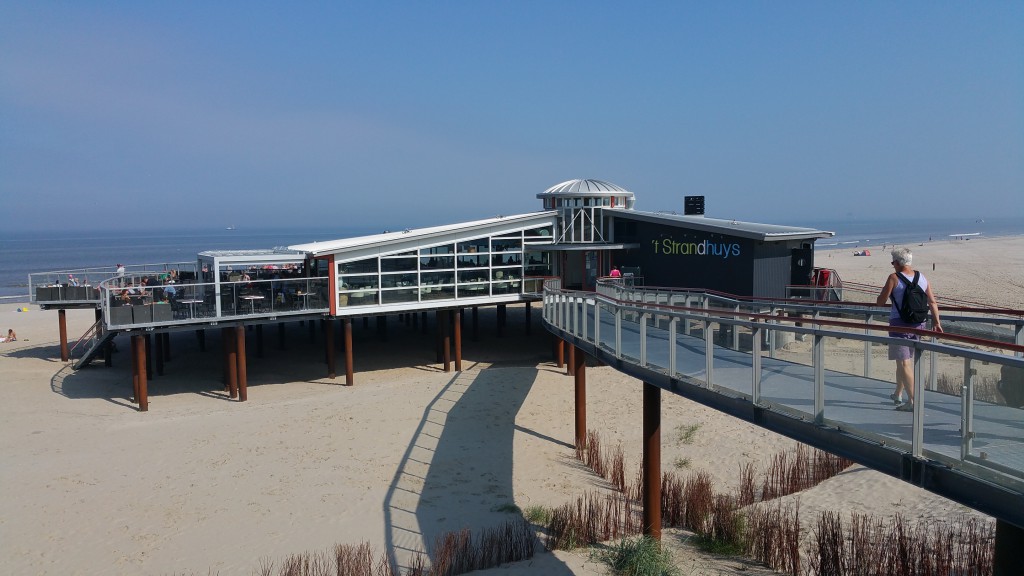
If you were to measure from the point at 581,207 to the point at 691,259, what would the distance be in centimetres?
431

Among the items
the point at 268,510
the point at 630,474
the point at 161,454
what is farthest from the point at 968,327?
the point at 161,454

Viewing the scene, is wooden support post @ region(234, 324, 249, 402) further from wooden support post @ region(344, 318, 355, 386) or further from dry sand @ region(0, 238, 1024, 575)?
wooden support post @ region(344, 318, 355, 386)

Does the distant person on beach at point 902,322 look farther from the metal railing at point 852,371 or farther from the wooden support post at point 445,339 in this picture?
the wooden support post at point 445,339

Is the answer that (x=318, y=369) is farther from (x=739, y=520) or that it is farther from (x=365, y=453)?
(x=739, y=520)

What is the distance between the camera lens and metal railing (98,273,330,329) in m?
20.2

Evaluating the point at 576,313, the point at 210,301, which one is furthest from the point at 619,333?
the point at 210,301

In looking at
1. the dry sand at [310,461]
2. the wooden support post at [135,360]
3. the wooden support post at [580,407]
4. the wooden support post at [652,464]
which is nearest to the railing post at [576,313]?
the wooden support post at [580,407]

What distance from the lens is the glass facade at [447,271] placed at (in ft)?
74.2

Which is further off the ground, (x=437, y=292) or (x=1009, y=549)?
(x=437, y=292)

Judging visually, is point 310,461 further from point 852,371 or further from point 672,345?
point 852,371

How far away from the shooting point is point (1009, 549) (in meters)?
6.12

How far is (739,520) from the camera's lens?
10.7 meters

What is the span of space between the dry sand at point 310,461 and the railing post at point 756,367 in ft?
10.6

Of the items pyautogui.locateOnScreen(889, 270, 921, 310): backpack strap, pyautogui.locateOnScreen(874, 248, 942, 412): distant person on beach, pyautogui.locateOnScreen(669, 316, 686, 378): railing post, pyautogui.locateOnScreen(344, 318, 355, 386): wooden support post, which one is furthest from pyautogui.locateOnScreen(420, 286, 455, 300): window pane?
pyautogui.locateOnScreen(889, 270, 921, 310): backpack strap
